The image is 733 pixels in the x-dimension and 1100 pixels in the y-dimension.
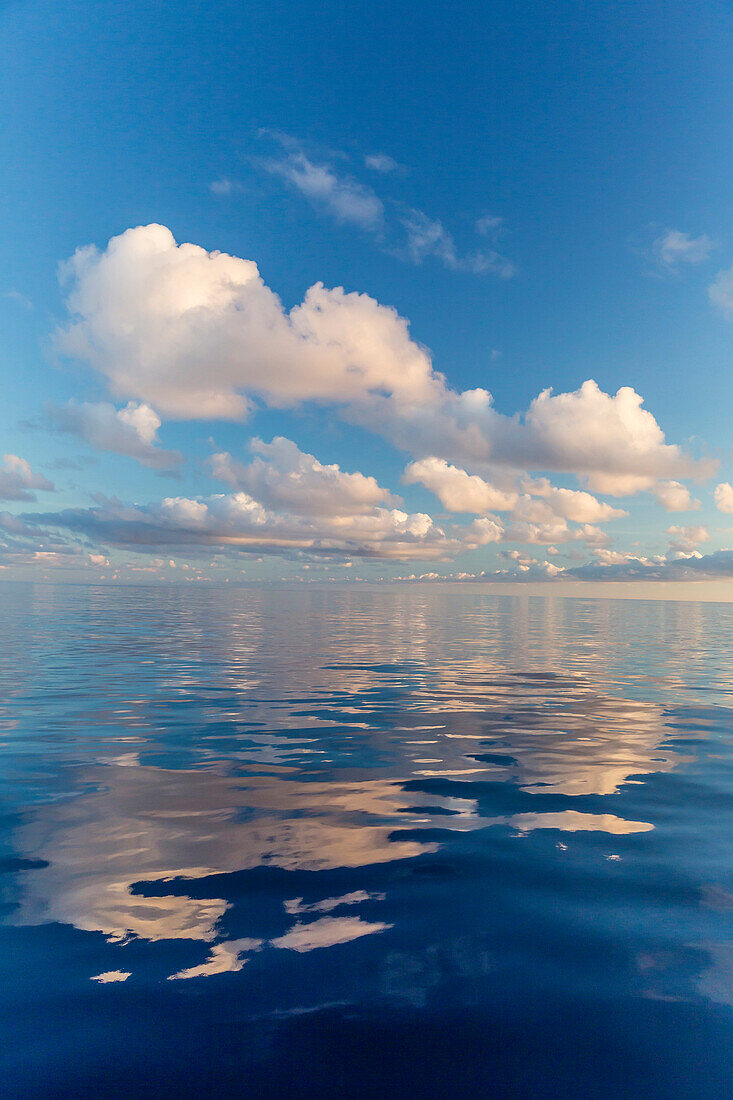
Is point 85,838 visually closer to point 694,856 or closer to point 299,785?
point 299,785

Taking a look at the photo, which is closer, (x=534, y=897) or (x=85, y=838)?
(x=534, y=897)

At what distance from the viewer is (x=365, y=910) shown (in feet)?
24.9

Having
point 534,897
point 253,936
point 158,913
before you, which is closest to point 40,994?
point 158,913

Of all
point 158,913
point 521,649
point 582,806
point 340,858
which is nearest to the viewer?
point 158,913

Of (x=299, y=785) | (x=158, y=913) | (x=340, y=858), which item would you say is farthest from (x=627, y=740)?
(x=158, y=913)

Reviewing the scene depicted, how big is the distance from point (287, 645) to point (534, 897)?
3862 centimetres

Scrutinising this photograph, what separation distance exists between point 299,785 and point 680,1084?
357 inches

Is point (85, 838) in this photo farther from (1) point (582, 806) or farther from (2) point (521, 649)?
(2) point (521, 649)

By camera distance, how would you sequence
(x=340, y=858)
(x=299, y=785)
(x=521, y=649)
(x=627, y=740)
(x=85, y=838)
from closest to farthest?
(x=340, y=858)
(x=85, y=838)
(x=299, y=785)
(x=627, y=740)
(x=521, y=649)

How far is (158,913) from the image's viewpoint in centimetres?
750

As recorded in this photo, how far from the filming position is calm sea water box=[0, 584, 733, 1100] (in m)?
5.20

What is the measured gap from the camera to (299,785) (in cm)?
1288

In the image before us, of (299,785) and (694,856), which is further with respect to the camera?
(299,785)

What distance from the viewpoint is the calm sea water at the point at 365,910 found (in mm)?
5203
